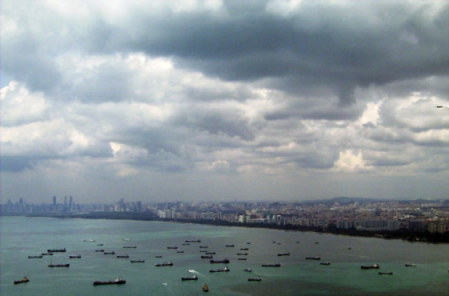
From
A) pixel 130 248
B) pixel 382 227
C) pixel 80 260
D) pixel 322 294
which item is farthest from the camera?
pixel 382 227

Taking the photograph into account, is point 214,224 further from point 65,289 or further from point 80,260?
point 65,289

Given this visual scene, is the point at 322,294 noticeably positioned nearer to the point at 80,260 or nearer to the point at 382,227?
the point at 80,260

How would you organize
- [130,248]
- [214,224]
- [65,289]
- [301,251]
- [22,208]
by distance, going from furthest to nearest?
[22,208] < [214,224] < [130,248] < [301,251] < [65,289]

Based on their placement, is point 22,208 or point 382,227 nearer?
point 382,227

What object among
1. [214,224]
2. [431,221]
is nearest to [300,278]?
[431,221]

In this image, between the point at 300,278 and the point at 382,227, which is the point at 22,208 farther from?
the point at 300,278

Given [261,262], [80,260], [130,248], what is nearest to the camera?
[261,262]

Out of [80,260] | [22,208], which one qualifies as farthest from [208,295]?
[22,208]

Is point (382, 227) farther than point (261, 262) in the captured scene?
Yes

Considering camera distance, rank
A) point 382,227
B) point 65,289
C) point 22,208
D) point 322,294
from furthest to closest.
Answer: point 22,208 < point 382,227 < point 65,289 < point 322,294
